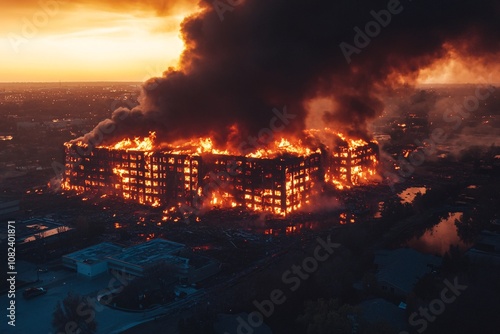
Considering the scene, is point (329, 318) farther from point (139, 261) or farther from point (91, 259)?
point (91, 259)

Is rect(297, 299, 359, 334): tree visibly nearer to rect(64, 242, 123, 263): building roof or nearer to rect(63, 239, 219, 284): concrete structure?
rect(63, 239, 219, 284): concrete structure

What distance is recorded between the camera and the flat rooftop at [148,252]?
30.8 m

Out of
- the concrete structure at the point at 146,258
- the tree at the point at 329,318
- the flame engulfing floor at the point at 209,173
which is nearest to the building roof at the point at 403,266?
the tree at the point at 329,318

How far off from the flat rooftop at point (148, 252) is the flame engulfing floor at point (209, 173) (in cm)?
1132

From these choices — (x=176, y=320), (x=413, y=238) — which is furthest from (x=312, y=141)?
(x=176, y=320)

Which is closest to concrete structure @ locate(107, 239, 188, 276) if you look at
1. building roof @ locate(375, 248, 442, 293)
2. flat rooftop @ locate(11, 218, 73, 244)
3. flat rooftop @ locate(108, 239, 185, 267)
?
flat rooftop @ locate(108, 239, 185, 267)

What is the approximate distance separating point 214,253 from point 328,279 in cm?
1059

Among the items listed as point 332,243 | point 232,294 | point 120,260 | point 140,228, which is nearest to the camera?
point 232,294

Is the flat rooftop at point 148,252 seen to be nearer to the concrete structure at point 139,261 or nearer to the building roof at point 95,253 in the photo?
the concrete structure at point 139,261

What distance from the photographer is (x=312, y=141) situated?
52.5 meters

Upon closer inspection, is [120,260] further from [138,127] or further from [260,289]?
[138,127]

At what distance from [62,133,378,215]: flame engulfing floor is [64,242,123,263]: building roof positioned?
40.6ft

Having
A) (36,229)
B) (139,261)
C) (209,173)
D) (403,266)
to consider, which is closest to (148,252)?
(139,261)

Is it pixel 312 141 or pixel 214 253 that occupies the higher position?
pixel 312 141
